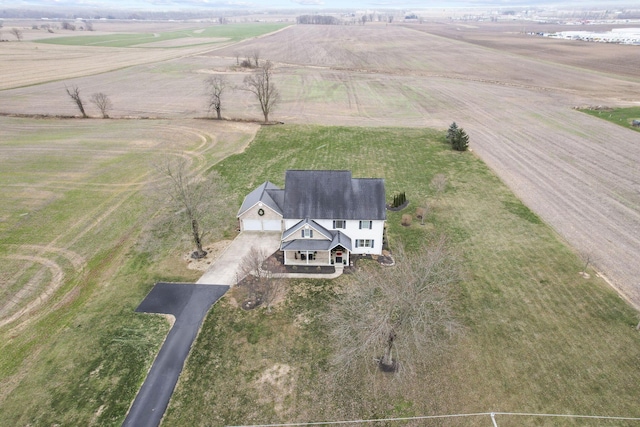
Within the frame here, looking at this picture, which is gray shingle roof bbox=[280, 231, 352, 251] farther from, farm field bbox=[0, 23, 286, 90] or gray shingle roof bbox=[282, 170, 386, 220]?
farm field bbox=[0, 23, 286, 90]

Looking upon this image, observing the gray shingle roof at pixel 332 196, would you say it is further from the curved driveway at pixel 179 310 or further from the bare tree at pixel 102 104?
the bare tree at pixel 102 104

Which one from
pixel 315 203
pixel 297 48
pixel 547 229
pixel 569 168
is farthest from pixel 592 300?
pixel 297 48

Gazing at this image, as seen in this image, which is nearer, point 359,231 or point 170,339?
point 170,339

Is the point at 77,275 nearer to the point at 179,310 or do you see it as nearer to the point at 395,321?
the point at 179,310

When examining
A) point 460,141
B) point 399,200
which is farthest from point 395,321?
point 460,141

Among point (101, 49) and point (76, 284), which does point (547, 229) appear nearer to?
point (76, 284)
